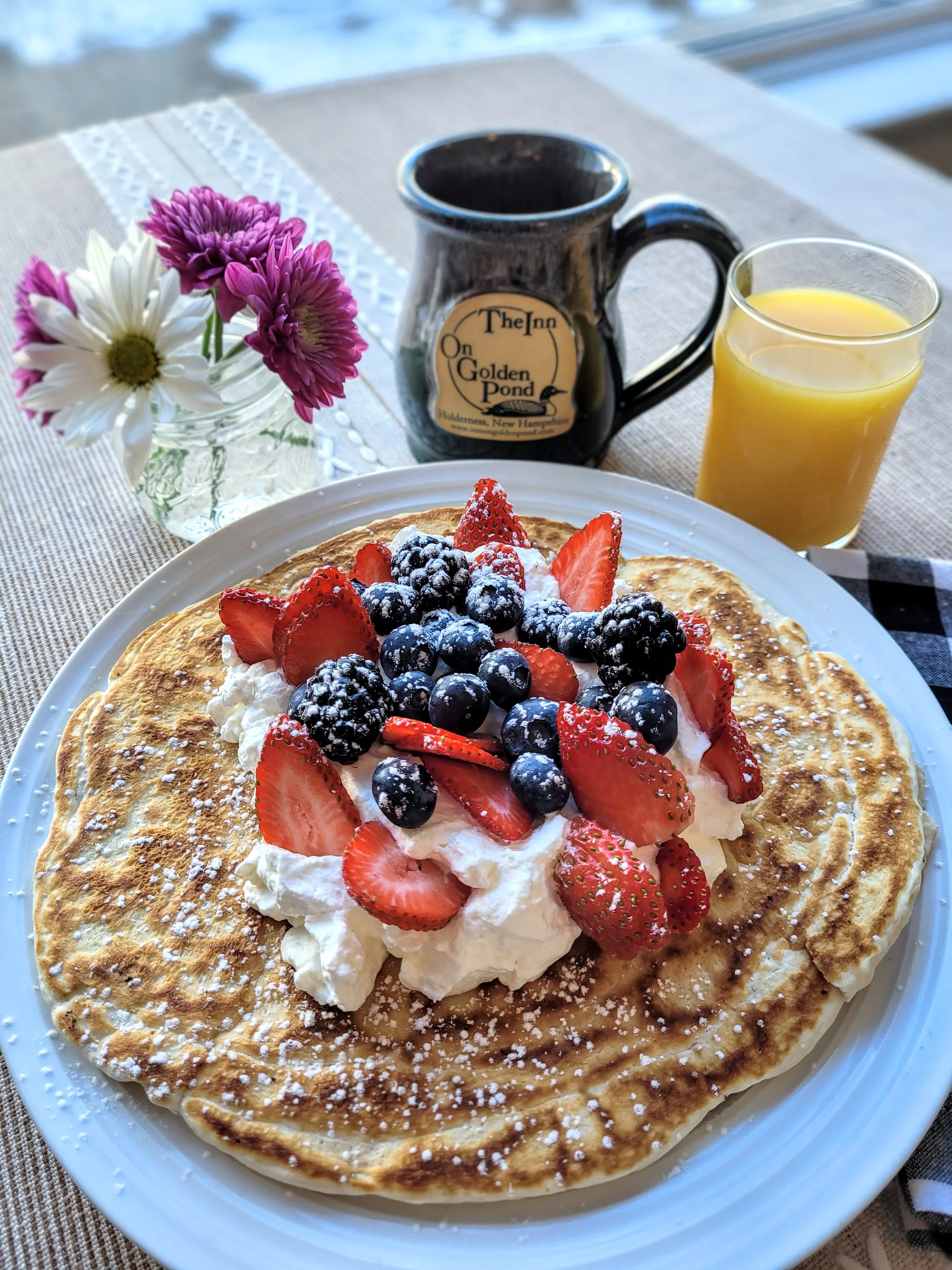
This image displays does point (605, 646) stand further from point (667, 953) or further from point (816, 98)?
point (816, 98)

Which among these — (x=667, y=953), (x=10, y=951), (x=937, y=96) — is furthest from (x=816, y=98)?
(x=10, y=951)

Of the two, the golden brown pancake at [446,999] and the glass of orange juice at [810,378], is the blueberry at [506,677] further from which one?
the glass of orange juice at [810,378]

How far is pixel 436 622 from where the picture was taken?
139cm

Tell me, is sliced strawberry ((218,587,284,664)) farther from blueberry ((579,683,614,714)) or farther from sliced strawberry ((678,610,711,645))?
sliced strawberry ((678,610,711,645))

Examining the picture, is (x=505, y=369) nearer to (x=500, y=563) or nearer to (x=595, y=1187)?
(x=500, y=563)

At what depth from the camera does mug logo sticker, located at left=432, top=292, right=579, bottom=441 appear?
169 cm

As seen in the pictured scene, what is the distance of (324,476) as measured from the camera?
204 cm

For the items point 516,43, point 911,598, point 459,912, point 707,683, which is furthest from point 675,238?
point 516,43

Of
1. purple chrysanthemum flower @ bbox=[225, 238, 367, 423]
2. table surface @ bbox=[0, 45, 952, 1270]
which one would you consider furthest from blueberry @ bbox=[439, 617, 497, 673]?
table surface @ bbox=[0, 45, 952, 1270]

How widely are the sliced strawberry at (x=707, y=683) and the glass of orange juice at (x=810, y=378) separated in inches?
23.3

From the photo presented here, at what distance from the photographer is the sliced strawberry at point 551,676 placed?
4.42 feet

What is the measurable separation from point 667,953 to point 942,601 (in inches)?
34.7

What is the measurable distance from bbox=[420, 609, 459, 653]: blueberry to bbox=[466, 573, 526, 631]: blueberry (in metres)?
0.03

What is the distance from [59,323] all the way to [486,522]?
67 centimetres
